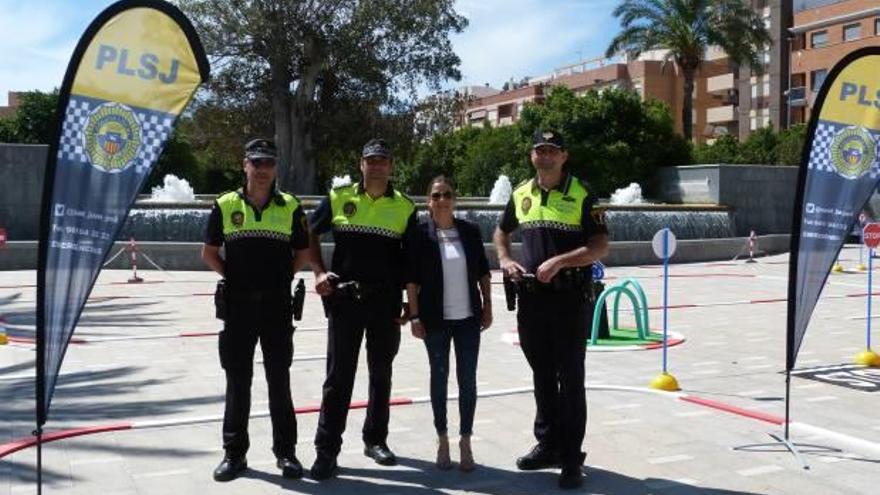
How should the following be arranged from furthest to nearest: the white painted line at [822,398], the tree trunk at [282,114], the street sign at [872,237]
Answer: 1. the tree trunk at [282,114]
2. the street sign at [872,237]
3. the white painted line at [822,398]

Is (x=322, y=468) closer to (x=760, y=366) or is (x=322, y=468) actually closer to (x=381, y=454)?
(x=381, y=454)

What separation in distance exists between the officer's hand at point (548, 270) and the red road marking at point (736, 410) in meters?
2.68

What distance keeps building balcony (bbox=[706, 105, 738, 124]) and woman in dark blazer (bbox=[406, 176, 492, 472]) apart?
6952 centimetres

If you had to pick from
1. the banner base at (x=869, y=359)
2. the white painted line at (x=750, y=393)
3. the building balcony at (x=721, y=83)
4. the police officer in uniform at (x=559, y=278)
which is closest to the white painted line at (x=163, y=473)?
the police officer in uniform at (x=559, y=278)

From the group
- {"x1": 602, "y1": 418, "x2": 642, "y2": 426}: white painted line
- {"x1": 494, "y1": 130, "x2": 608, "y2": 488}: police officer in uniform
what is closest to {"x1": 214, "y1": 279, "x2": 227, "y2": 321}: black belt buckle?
{"x1": 494, "y1": 130, "x2": 608, "y2": 488}: police officer in uniform

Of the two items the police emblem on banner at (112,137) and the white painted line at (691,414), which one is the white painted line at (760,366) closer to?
the white painted line at (691,414)

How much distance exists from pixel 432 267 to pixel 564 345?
0.92 meters

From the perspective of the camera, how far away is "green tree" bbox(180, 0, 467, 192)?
3122 cm

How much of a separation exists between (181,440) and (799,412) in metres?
4.74

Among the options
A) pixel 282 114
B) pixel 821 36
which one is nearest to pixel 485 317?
pixel 282 114

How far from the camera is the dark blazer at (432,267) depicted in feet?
18.0

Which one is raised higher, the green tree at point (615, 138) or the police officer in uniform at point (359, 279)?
the green tree at point (615, 138)

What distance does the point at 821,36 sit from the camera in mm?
58781

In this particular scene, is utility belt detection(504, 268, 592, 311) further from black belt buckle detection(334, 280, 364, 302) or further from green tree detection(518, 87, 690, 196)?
green tree detection(518, 87, 690, 196)
